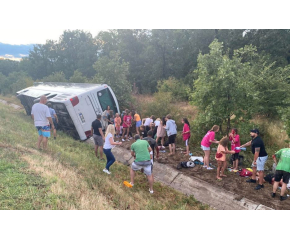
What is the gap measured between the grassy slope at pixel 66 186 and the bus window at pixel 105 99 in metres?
4.01

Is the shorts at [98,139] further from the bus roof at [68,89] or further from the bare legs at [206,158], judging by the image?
the bare legs at [206,158]

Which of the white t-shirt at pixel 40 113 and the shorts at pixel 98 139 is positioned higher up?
the white t-shirt at pixel 40 113

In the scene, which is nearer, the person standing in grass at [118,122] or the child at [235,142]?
the child at [235,142]

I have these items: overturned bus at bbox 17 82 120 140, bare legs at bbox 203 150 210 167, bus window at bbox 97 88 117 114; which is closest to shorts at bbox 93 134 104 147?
overturned bus at bbox 17 82 120 140

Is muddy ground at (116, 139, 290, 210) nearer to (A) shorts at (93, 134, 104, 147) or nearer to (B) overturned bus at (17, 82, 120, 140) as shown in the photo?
(A) shorts at (93, 134, 104, 147)

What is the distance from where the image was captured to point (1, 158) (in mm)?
5410

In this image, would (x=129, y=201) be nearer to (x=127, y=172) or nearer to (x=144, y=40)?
(x=127, y=172)

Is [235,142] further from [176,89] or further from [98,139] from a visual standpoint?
[176,89]

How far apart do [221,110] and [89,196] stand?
6.02 m

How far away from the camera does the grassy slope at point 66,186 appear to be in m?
4.04

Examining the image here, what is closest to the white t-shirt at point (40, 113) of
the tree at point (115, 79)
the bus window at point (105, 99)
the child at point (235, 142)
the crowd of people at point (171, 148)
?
→ the crowd of people at point (171, 148)

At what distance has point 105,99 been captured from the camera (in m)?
11.2

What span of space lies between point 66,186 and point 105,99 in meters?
6.91
